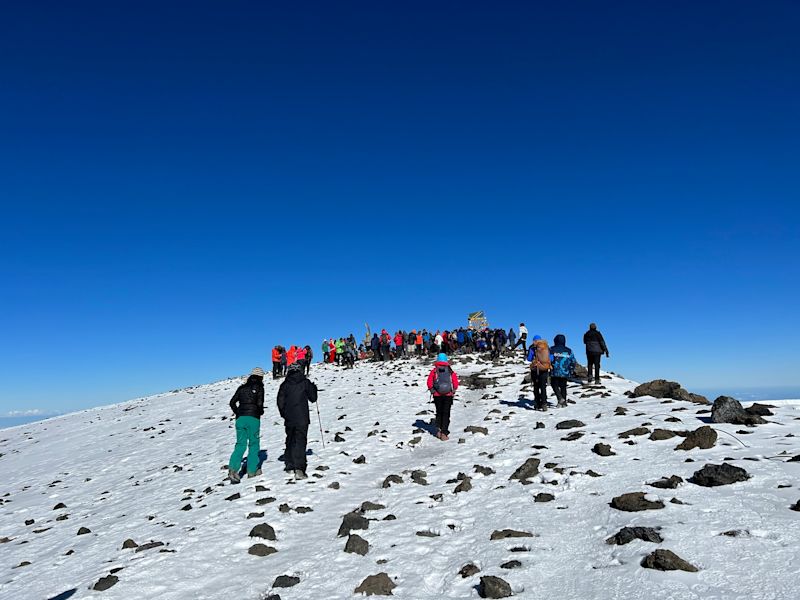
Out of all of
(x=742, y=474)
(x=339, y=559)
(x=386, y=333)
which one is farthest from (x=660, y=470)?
(x=386, y=333)

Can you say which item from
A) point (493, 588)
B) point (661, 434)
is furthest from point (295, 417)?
point (661, 434)

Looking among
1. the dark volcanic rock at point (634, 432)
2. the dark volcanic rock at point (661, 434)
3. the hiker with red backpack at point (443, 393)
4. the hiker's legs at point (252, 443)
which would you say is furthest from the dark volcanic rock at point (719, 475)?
the hiker's legs at point (252, 443)

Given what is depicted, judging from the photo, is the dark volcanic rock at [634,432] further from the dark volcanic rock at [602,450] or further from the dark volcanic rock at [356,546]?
the dark volcanic rock at [356,546]

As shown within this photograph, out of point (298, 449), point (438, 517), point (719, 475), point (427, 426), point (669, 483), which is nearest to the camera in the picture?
point (719, 475)

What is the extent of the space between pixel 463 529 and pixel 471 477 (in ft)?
9.95

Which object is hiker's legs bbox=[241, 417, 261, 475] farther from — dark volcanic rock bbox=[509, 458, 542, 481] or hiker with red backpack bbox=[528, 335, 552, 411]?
hiker with red backpack bbox=[528, 335, 552, 411]

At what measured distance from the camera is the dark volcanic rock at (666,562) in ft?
17.5

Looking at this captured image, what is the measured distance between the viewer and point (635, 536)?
20.7 feet

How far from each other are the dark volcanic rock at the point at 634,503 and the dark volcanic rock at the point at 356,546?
167 inches

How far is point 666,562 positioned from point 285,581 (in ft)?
17.0

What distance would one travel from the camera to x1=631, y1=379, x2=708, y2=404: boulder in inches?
672

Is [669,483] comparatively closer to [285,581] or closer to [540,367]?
[285,581]

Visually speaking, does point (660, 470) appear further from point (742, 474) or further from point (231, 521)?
point (231, 521)

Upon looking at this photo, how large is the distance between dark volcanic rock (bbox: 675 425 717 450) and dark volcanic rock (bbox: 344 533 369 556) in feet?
23.5
